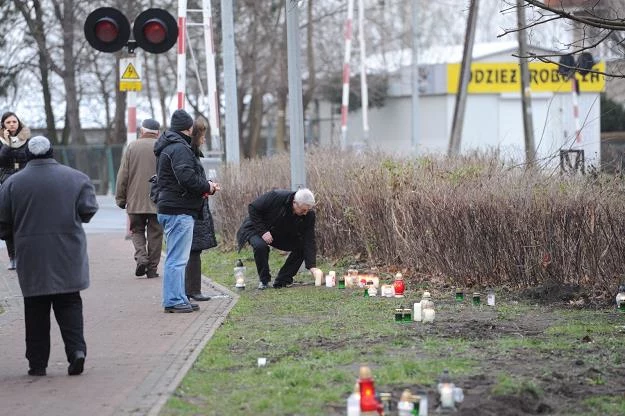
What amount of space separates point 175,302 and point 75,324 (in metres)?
2.88

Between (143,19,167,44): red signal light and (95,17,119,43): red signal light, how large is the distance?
40 centimetres

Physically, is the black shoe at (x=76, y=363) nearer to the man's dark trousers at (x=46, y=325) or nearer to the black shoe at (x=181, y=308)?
the man's dark trousers at (x=46, y=325)

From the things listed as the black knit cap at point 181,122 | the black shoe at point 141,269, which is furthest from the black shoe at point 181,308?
the black shoe at point 141,269

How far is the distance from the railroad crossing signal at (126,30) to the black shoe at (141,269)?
9.87 ft

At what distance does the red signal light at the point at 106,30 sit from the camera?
1572 centimetres

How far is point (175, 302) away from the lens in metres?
11.4

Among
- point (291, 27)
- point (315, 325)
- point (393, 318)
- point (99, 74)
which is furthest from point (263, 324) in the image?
point (99, 74)

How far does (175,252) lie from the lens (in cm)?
1136

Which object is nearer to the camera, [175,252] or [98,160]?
[175,252]

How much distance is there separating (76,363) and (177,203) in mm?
3151

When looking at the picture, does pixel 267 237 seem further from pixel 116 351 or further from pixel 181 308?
pixel 116 351

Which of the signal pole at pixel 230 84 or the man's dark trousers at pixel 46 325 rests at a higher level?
the signal pole at pixel 230 84

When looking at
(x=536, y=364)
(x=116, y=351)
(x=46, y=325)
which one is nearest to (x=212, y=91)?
(x=116, y=351)

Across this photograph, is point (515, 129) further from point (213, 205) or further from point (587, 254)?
point (587, 254)
